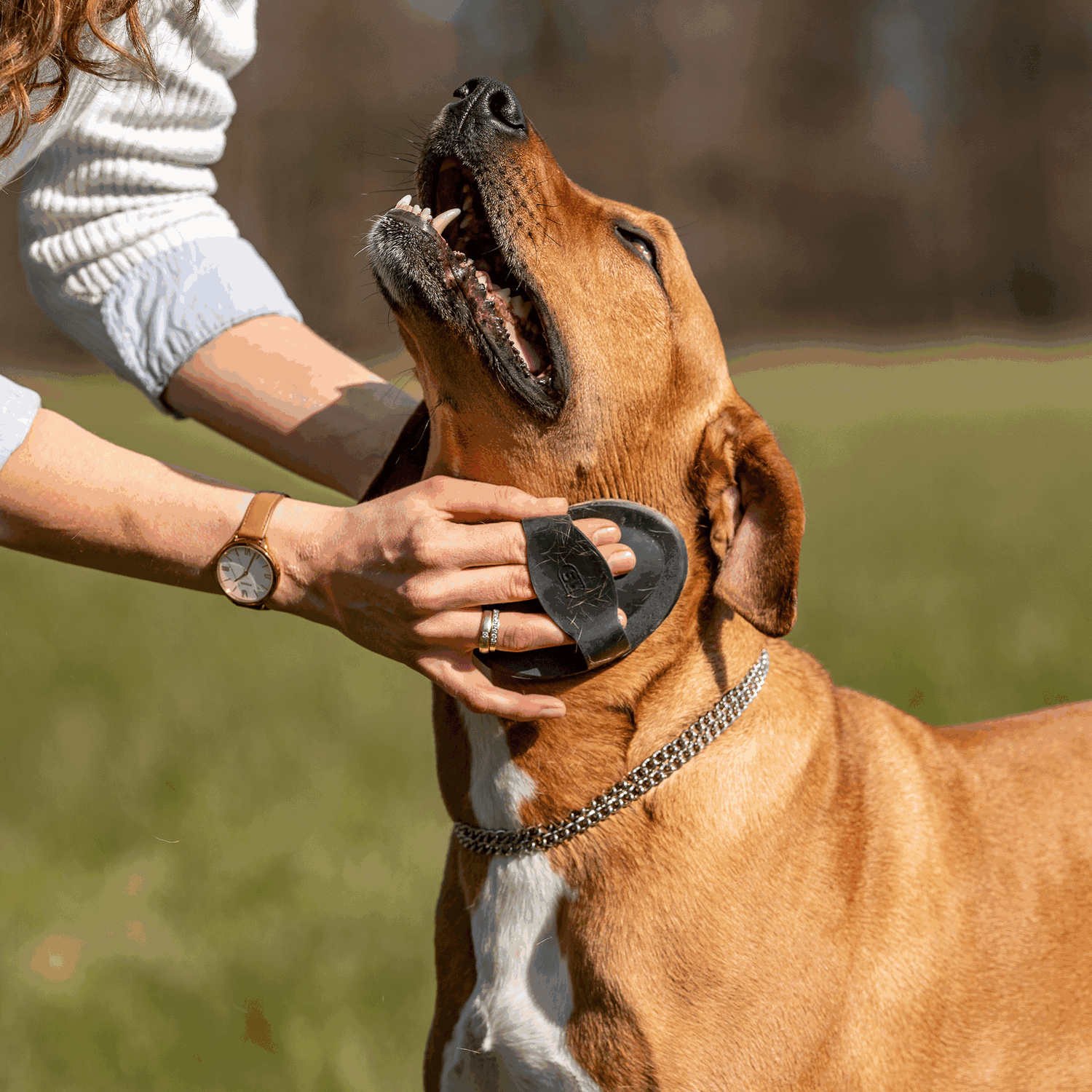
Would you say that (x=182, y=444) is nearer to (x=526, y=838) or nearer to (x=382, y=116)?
(x=526, y=838)

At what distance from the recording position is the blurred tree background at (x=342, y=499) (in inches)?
154

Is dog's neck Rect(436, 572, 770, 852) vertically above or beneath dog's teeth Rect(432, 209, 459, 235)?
beneath

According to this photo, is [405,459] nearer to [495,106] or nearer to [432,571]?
[432,571]

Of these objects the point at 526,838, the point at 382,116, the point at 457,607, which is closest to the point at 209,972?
the point at 526,838

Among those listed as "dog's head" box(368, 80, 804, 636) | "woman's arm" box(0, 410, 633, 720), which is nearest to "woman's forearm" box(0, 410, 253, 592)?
"woman's arm" box(0, 410, 633, 720)

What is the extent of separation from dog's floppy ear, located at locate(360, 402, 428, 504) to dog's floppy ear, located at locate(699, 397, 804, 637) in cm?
68

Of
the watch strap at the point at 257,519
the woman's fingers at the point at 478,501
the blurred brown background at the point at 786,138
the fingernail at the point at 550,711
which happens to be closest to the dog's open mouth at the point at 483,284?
the woman's fingers at the point at 478,501

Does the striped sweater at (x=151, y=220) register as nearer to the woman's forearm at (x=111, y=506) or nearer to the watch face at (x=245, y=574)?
the woman's forearm at (x=111, y=506)

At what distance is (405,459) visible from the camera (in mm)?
2734

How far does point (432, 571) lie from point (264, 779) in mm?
3426

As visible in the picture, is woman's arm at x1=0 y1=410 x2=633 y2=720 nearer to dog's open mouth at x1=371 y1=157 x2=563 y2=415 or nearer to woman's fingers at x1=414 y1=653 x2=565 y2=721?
woman's fingers at x1=414 y1=653 x2=565 y2=721

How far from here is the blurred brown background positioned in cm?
2636

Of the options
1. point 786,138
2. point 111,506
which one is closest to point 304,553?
point 111,506

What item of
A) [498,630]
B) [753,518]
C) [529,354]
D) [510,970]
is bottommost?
[510,970]
